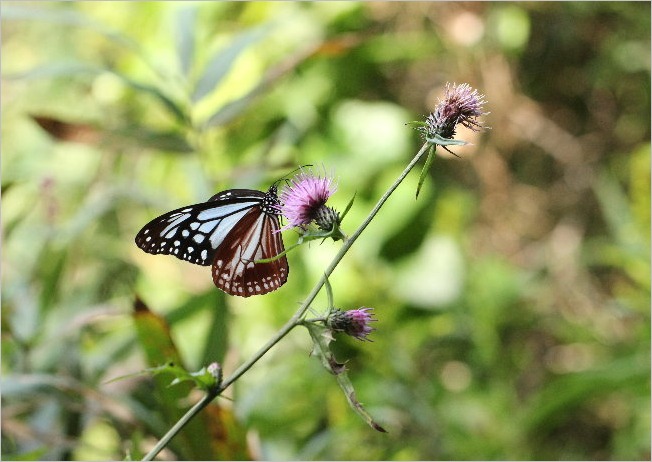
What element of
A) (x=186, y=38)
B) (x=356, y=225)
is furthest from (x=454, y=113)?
(x=356, y=225)

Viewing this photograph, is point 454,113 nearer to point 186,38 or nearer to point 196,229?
point 196,229

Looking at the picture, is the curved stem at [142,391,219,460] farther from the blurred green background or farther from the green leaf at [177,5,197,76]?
the green leaf at [177,5,197,76]

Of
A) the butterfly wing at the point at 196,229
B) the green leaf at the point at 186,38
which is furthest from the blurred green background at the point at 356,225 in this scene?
the butterfly wing at the point at 196,229

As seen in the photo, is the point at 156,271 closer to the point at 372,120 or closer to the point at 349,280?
the point at 349,280

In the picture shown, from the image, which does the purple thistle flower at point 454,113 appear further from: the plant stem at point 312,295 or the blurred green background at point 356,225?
the blurred green background at point 356,225

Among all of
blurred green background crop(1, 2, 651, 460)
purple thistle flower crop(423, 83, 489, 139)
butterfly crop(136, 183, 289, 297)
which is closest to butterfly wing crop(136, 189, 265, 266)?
butterfly crop(136, 183, 289, 297)

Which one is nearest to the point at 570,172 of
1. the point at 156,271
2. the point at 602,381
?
the point at 602,381
